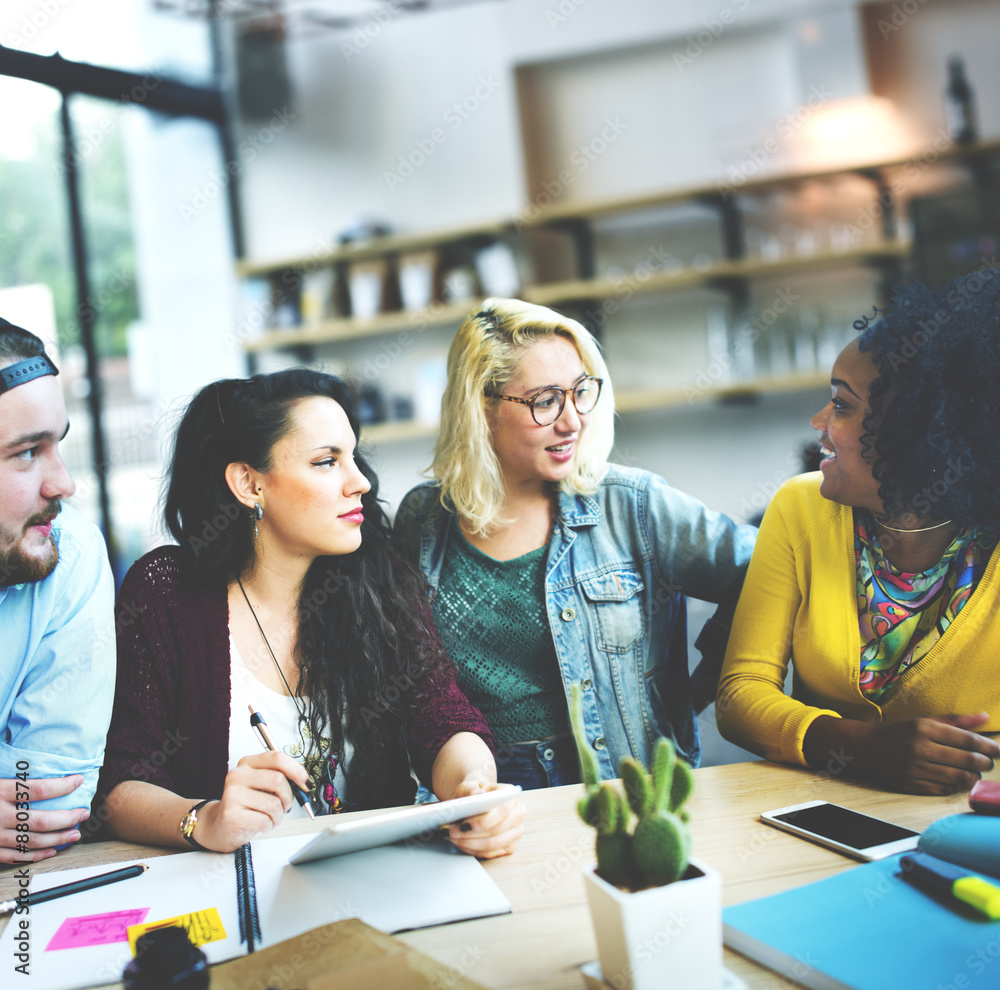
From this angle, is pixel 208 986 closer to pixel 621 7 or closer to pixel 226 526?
pixel 226 526

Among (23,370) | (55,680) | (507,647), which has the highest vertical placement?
(23,370)

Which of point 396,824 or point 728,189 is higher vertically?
point 728,189

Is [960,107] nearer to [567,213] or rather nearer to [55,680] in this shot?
[567,213]

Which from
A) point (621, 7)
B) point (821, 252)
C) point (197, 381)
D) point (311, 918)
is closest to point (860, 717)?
point (311, 918)

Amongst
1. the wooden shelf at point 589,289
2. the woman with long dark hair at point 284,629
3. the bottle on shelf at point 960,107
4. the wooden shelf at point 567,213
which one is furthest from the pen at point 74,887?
the bottle on shelf at point 960,107

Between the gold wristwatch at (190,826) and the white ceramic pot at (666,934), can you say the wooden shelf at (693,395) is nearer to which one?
the gold wristwatch at (190,826)

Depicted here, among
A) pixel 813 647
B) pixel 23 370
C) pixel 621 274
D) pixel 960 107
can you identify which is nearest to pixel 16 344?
pixel 23 370

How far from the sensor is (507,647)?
71.2 inches

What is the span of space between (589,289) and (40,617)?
3061 mm

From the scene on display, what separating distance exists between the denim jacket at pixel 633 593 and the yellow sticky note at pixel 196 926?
2.84 feet

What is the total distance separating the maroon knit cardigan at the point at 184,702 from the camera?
146 centimetres

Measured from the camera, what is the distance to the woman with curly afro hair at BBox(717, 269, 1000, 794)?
1.42 meters

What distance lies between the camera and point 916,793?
4.00ft

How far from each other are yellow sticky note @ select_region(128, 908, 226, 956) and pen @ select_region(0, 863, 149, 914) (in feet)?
0.42
